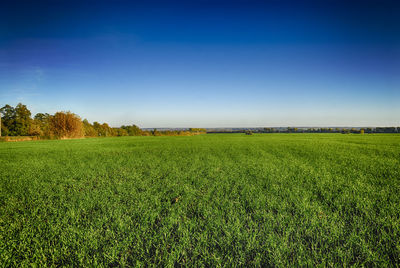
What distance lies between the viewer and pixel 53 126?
24.9m

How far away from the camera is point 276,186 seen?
2662mm

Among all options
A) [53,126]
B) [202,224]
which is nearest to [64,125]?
[53,126]

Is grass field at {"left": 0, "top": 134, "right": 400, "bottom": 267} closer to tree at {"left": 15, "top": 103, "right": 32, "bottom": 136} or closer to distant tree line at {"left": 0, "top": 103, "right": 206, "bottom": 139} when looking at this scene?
distant tree line at {"left": 0, "top": 103, "right": 206, "bottom": 139}

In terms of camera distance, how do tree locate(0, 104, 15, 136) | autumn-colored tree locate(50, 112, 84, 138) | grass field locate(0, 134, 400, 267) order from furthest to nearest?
tree locate(0, 104, 15, 136)
autumn-colored tree locate(50, 112, 84, 138)
grass field locate(0, 134, 400, 267)

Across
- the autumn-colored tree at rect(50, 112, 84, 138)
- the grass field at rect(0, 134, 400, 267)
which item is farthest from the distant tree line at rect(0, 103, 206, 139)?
the grass field at rect(0, 134, 400, 267)

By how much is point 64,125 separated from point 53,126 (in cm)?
135

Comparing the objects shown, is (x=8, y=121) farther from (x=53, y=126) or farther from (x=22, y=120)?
(x=53, y=126)

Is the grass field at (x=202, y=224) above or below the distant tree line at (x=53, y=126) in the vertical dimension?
below

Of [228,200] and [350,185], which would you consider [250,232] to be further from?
[350,185]

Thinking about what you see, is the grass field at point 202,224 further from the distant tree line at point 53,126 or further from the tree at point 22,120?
the tree at point 22,120

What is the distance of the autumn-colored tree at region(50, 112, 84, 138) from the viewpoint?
24.9 m

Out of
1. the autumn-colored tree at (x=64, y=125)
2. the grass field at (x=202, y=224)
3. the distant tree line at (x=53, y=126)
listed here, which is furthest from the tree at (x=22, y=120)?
the grass field at (x=202, y=224)

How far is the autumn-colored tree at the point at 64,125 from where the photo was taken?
24859 mm

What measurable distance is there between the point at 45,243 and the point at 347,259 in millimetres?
2160
